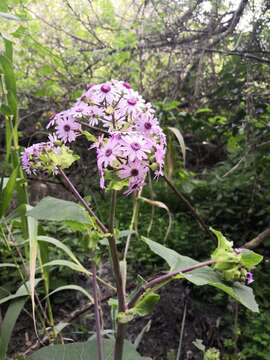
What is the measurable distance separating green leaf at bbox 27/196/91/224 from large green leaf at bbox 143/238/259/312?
0.56 feet

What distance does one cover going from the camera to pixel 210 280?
718 mm

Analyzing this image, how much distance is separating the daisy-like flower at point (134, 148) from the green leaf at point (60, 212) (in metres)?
0.14

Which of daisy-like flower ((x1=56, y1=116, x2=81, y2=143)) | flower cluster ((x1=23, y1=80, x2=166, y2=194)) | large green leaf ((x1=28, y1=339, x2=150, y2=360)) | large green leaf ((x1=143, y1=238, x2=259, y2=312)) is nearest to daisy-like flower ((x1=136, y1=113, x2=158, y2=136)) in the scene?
flower cluster ((x1=23, y1=80, x2=166, y2=194))

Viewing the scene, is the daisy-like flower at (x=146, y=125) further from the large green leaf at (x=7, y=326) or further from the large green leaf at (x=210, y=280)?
the large green leaf at (x=7, y=326)

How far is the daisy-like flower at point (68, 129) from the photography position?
76cm

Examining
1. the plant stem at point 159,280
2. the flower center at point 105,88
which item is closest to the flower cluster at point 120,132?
the flower center at point 105,88

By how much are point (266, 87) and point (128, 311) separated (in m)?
1.66

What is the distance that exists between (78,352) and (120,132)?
0.52 m

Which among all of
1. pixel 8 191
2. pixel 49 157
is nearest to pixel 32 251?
pixel 8 191

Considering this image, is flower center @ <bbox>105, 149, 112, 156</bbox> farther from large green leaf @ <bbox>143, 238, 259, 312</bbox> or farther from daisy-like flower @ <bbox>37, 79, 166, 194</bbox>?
large green leaf @ <bbox>143, 238, 259, 312</bbox>

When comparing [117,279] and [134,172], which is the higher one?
[134,172]

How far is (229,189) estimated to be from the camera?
7.31 feet

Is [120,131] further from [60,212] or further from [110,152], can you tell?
[60,212]

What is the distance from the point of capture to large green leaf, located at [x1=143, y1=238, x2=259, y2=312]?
2.28 ft
